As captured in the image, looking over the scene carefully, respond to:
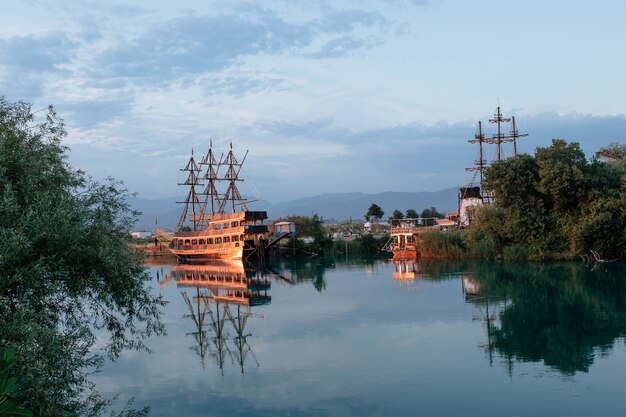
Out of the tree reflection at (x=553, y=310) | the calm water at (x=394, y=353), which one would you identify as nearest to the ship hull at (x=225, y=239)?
the calm water at (x=394, y=353)

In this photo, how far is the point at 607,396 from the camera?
11.6 m

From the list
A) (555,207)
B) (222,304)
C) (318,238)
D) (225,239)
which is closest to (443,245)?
(555,207)

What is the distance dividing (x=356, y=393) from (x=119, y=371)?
6.25m

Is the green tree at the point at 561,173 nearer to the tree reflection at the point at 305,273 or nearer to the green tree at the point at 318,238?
the tree reflection at the point at 305,273

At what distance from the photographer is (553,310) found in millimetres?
21578

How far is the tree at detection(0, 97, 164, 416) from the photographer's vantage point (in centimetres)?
753

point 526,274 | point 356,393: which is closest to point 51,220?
point 356,393

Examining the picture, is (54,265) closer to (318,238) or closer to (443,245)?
(443,245)

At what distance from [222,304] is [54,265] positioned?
18.4 meters

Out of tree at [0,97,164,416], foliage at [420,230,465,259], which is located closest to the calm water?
tree at [0,97,164,416]

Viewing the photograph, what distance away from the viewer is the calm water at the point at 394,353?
11867 millimetres

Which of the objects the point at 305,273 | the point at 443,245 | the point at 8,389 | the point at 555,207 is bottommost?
the point at 305,273

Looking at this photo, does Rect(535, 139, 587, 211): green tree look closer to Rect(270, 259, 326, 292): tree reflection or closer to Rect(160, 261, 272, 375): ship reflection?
Rect(270, 259, 326, 292): tree reflection

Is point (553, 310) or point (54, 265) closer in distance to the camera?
point (54, 265)
